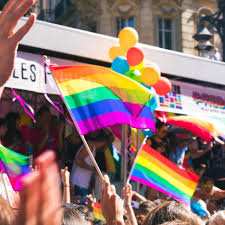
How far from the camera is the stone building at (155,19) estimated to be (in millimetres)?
27359

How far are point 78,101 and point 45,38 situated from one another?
124cm

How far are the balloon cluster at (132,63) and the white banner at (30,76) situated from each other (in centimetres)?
85

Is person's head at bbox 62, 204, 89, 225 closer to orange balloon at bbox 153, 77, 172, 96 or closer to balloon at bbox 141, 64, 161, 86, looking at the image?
balloon at bbox 141, 64, 161, 86

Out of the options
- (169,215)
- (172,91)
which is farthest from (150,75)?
(169,215)

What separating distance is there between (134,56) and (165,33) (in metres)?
22.0

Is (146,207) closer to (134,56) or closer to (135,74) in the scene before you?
(135,74)

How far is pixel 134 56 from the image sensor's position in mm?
6395

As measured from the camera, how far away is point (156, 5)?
27.7 m

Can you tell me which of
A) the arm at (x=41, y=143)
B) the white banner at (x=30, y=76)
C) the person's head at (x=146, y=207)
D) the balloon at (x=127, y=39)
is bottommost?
the person's head at (x=146, y=207)

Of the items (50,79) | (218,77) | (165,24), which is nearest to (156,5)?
(165,24)

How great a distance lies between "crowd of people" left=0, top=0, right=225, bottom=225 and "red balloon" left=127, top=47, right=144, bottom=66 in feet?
4.03

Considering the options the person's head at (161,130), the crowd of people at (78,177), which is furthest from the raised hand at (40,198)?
the person's head at (161,130)

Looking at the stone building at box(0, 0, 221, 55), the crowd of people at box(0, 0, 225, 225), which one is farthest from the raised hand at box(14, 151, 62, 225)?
the stone building at box(0, 0, 221, 55)

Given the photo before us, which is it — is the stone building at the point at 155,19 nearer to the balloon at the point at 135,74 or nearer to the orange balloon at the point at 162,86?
the orange balloon at the point at 162,86
